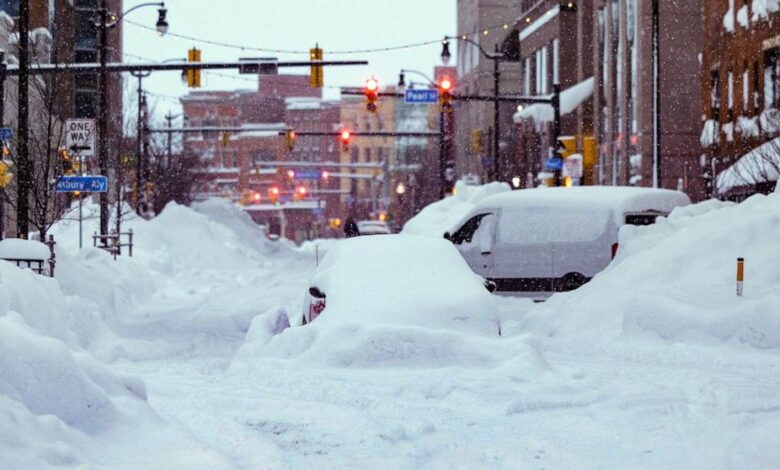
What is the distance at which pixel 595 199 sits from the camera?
22.1 meters

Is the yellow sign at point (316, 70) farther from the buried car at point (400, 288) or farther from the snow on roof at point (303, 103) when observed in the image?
the snow on roof at point (303, 103)

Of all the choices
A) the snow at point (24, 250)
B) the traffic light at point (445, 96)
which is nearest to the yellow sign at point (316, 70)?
the traffic light at point (445, 96)

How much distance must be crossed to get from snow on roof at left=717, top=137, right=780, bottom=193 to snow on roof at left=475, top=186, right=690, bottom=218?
6635 mm

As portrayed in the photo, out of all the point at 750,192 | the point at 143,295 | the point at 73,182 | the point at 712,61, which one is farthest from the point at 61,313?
the point at 712,61

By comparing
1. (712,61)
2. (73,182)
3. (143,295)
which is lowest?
(143,295)

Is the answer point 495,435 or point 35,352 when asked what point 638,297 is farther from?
point 35,352

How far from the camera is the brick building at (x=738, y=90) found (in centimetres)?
3747

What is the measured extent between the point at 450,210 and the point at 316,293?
115 feet

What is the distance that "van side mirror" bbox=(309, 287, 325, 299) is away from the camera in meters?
13.3

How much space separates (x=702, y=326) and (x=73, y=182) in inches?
524

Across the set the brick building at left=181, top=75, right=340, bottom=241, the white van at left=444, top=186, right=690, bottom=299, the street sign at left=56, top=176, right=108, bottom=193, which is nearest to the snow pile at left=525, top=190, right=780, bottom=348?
the white van at left=444, top=186, right=690, bottom=299

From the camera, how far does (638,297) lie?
630 inches

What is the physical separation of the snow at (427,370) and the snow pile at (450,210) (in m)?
24.0

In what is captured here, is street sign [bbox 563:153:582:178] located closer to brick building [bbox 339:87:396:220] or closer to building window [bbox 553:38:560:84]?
building window [bbox 553:38:560:84]
